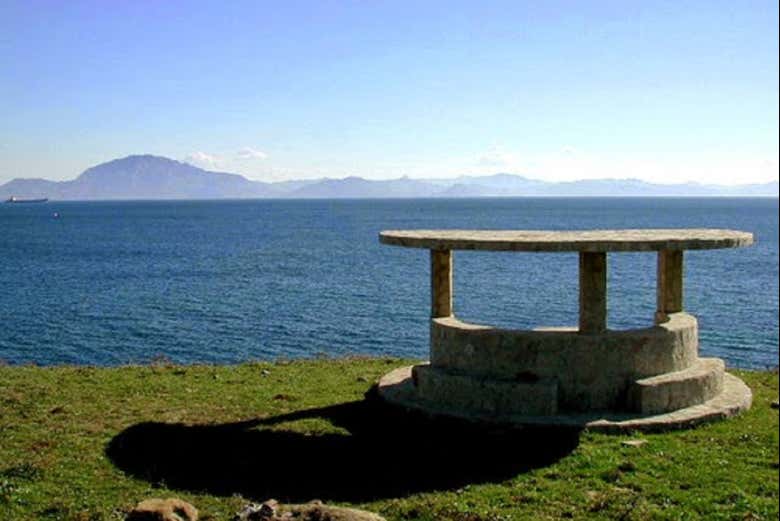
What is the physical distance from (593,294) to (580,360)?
1.36 metres

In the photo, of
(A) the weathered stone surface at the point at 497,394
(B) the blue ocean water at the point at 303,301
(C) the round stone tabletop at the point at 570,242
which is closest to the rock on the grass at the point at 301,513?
(A) the weathered stone surface at the point at 497,394

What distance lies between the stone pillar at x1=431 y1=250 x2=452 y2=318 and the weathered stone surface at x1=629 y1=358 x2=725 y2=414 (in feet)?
15.1

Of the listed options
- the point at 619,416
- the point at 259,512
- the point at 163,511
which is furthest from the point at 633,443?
the point at 163,511

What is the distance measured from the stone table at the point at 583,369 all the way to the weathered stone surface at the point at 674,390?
0.02 meters

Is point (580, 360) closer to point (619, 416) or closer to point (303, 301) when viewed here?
point (619, 416)

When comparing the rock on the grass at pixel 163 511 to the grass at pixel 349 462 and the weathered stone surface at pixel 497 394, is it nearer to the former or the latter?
the grass at pixel 349 462

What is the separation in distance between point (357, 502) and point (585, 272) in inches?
280

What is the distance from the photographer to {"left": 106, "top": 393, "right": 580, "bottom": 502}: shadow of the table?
1298cm

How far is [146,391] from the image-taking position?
19250 mm

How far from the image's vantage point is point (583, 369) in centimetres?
1625

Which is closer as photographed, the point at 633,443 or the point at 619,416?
the point at 633,443

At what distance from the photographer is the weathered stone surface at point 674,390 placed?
15.8 m

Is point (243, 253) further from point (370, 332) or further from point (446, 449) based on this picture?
point (446, 449)

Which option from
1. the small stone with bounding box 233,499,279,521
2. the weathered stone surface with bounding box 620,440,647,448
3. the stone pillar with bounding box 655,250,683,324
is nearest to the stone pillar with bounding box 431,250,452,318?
the stone pillar with bounding box 655,250,683,324
